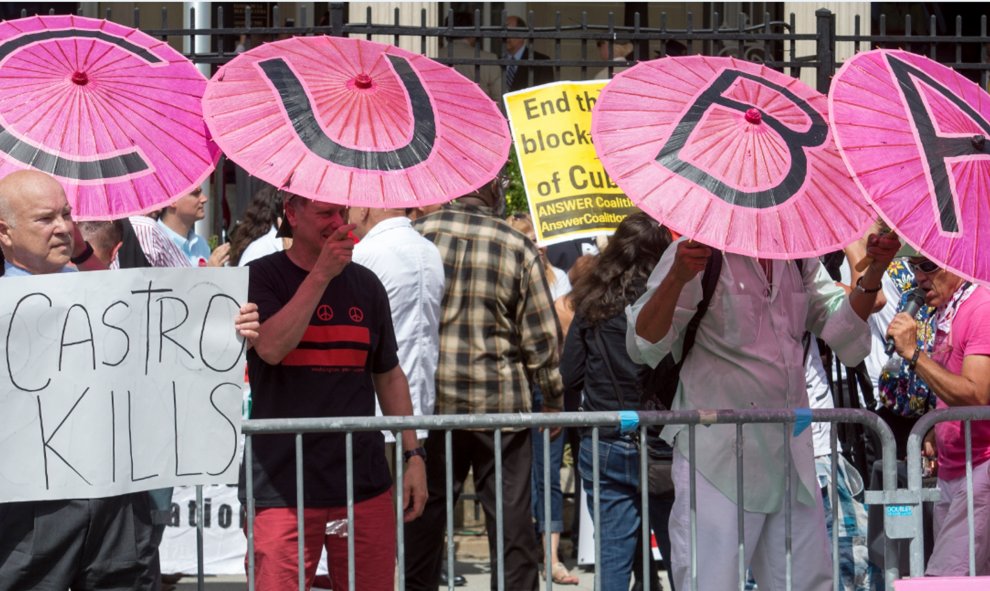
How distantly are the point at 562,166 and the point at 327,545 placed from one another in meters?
3.02

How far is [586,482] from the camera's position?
635 cm

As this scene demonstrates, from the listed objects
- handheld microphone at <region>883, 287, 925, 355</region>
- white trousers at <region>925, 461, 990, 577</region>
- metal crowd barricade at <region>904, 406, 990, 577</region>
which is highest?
handheld microphone at <region>883, 287, 925, 355</region>

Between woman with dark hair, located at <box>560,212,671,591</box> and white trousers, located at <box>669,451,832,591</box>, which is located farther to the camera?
woman with dark hair, located at <box>560,212,671,591</box>

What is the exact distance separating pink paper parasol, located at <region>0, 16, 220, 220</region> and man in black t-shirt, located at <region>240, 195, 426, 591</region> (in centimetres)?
43

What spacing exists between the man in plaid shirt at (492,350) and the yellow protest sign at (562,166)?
67cm

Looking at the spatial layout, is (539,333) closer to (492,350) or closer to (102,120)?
(492,350)

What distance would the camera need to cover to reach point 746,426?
484 cm

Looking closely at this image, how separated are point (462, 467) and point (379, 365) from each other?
1737mm

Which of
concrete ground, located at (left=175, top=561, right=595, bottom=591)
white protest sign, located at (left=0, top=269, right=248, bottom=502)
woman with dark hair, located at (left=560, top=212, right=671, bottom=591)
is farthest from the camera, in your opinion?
concrete ground, located at (left=175, top=561, right=595, bottom=591)

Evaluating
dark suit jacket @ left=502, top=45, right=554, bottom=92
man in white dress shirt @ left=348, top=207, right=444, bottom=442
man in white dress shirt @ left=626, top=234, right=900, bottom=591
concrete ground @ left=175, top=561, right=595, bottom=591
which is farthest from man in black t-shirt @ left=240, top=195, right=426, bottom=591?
dark suit jacket @ left=502, top=45, right=554, bottom=92

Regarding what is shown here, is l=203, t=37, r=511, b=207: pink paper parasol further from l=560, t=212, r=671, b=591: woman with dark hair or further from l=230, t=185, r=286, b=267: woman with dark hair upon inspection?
l=230, t=185, r=286, b=267: woman with dark hair

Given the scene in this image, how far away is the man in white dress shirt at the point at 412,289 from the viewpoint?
6344mm

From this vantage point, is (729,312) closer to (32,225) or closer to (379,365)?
(379,365)

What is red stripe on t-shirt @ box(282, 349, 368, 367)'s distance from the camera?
4.66 meters
